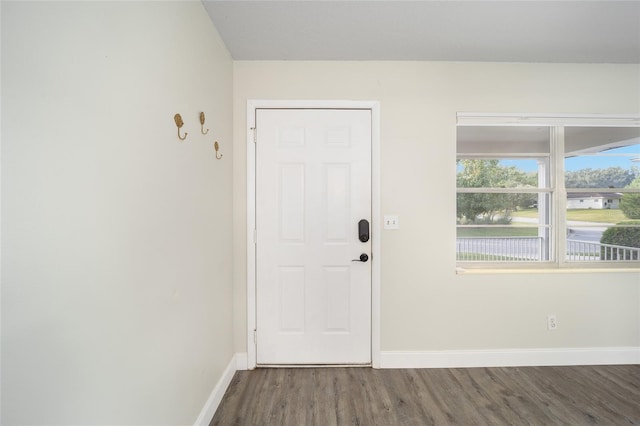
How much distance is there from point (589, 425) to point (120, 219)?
8.84ft

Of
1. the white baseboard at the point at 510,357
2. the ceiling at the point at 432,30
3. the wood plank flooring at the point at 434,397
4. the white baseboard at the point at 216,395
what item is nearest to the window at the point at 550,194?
the ceiling at the point at 432,30

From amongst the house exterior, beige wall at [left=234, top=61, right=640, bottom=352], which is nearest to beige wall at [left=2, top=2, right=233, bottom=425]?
beige wall at [left=234, top=61, right=640, bottom=352]

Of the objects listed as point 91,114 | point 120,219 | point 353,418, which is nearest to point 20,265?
point 120,219

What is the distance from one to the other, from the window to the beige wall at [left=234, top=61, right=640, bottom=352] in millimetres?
186

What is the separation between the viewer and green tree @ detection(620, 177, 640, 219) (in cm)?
225

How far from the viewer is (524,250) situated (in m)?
2.26

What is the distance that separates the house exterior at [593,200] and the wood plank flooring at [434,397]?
4.30 ft

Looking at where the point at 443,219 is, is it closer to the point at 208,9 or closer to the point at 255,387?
the point at 255,387

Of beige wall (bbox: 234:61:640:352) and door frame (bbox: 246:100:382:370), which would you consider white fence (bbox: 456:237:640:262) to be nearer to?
beige wall (bbox: 234:61:640:352)

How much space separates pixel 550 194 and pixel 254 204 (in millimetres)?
2526

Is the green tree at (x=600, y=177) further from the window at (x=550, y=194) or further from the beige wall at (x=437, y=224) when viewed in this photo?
the beige wall at (x=437, y=224)

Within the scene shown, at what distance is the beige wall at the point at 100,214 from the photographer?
614 mm

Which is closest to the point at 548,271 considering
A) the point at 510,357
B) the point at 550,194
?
the point at 550,194

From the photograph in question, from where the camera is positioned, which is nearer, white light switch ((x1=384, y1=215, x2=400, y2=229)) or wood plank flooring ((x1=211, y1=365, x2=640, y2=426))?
wood plank flooring ((x1=211, y1=365, x2=640, y2=426))
